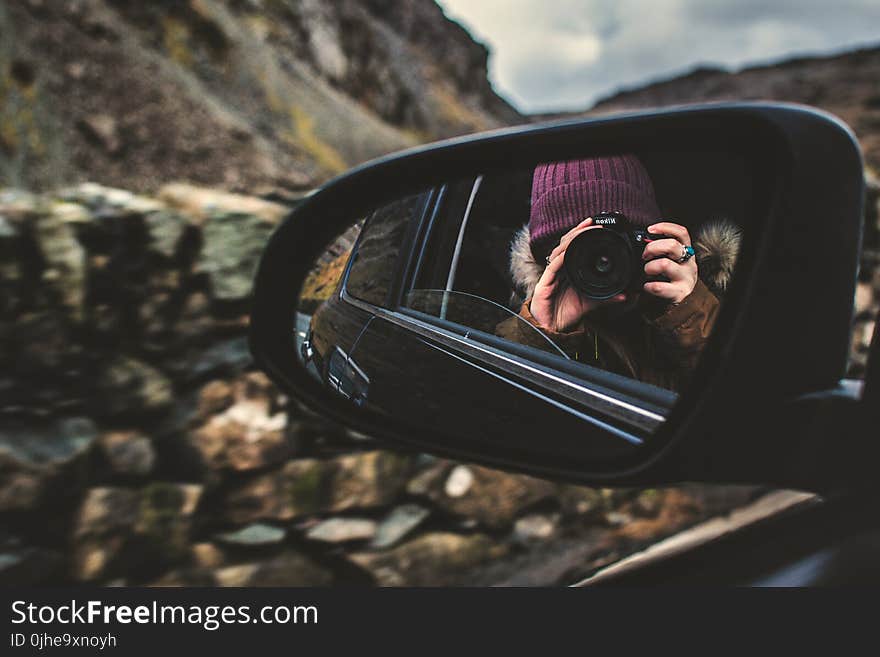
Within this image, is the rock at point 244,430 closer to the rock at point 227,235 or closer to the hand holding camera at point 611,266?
the rock at point 227,235

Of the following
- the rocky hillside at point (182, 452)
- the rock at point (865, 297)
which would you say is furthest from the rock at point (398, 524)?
the rock at point (865, 297)

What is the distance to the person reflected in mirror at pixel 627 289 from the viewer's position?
0.83 meters

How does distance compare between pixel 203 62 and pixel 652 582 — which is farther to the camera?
pixel 203 62

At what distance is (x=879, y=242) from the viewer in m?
4.15

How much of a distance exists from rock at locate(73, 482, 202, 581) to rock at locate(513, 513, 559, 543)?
1551mm

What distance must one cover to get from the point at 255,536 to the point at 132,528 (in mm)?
483

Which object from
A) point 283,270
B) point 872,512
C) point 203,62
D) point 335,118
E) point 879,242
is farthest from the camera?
point 335,118

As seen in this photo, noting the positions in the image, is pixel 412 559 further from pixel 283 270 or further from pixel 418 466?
pixel 283 270

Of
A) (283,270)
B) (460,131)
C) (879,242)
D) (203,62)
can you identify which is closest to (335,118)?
(203,62)

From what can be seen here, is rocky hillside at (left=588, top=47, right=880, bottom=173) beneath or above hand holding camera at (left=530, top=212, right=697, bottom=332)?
above

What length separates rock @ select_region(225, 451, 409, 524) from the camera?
2.55 metres

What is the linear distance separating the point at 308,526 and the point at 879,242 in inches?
166

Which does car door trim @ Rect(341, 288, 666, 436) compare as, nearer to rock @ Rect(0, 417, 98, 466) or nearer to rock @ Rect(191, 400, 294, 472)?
rock @ Rect(191, 400, 294, 472)

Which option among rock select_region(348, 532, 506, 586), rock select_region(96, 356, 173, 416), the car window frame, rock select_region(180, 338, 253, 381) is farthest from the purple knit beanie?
rock select_region(348, 532, 506, 586)
